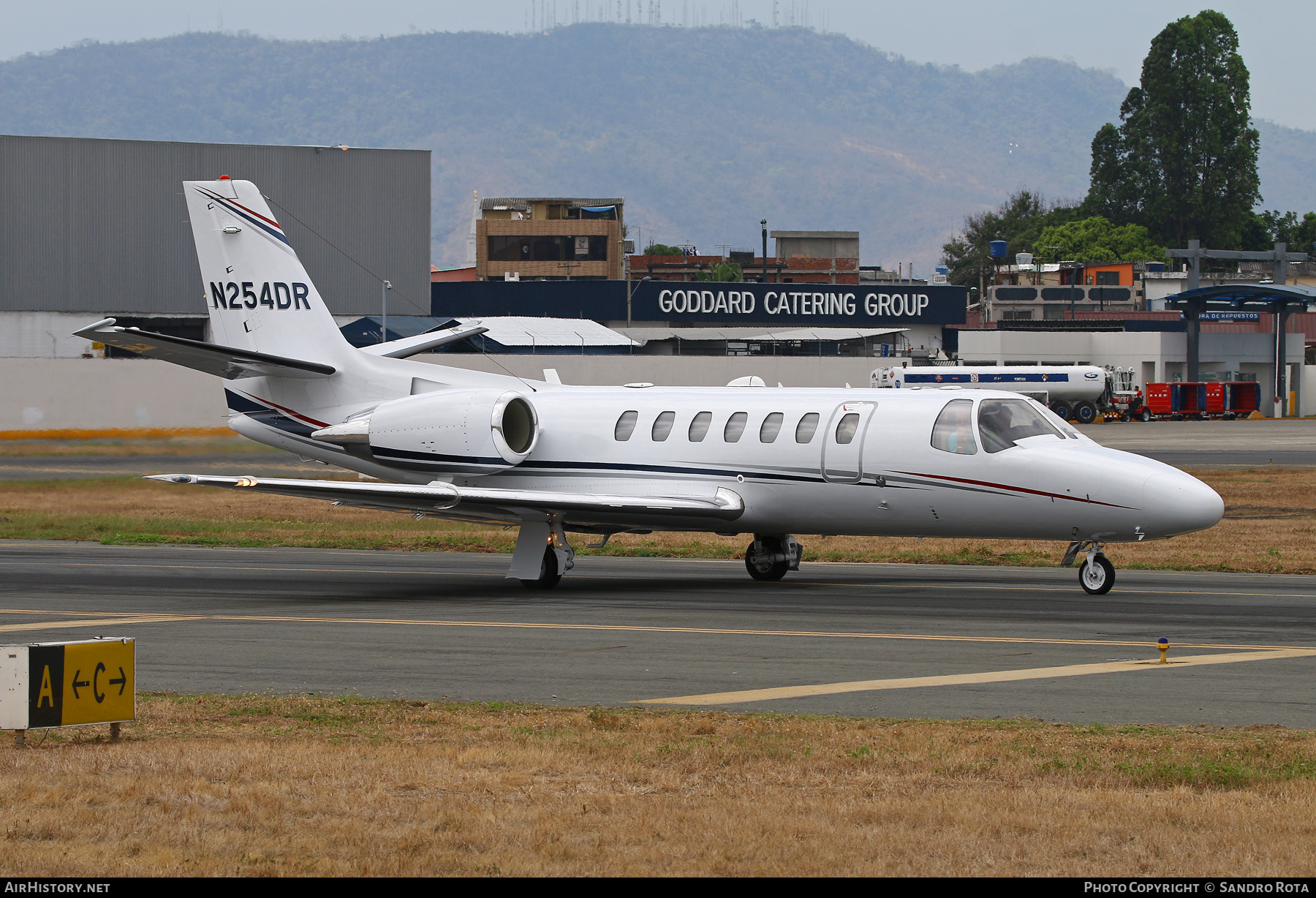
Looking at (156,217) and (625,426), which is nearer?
(625,426)

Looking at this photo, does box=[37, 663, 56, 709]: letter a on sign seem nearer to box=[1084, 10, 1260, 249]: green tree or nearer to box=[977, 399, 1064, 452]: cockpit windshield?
box=[977, 399, 1064, 452]: cockpit windshield

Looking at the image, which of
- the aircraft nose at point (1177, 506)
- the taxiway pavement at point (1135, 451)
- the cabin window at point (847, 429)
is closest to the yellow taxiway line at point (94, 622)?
the taxiway pavement at point (1135, 451)

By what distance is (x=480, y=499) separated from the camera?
2206 cm

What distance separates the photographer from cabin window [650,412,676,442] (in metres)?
23.2

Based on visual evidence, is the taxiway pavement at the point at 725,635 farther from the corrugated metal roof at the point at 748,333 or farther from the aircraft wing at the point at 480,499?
the corrugated metal roof at the point at 748,333

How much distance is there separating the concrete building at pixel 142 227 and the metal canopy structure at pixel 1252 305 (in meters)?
50.1

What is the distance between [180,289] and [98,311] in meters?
4.10

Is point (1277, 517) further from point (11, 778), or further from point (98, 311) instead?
point (98, 311)

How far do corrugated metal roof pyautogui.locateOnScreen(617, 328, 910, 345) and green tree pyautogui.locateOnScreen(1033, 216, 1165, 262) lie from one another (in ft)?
268

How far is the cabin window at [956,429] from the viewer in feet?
68.6

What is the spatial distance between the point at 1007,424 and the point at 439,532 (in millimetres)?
16598

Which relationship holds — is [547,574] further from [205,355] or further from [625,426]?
[205,355]

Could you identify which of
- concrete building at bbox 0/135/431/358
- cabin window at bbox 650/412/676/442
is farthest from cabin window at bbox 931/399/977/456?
concrete building at bbox 0/135/431/358

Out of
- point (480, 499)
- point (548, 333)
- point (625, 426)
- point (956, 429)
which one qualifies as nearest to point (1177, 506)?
point (956, 429)
